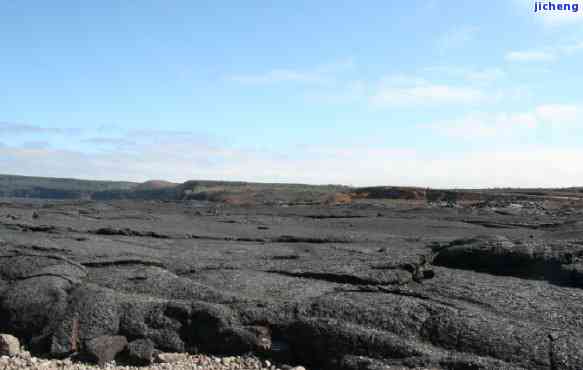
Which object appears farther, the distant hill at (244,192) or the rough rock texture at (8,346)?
the distant hill at (244,192)

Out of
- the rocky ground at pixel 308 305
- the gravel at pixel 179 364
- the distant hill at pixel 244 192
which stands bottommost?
the gravel at pixel 179 364

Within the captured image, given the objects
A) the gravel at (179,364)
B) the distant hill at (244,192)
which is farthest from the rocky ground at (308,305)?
the distant hill at (244,192)

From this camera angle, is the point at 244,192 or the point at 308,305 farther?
the point at 244,192

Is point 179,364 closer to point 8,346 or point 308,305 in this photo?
point 308,305

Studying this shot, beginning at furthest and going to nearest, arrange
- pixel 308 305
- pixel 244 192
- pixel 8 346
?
pixel 244 192 < pixel 308 305 < pixel 8 346

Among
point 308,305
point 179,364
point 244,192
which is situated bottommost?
point 179,364

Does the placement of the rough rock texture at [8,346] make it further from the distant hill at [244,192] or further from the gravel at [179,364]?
the distant hill at [244,192]

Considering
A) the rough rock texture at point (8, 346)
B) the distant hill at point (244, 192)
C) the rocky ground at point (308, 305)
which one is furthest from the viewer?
the distant hill at point (244, 192)

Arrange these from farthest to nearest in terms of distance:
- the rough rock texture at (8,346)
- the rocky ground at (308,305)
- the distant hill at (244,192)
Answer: the distant hill at (244,192)
the rough rock texture at (8,346)
the rocky ground at (308,305)

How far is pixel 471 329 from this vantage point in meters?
5.74

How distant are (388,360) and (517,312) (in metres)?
1.75

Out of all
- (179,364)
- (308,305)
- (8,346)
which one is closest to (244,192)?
(308,305)

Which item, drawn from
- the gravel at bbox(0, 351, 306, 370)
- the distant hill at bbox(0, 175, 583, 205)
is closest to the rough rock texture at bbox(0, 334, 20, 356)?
the gravel at bbox(0, 351, 306, 370)

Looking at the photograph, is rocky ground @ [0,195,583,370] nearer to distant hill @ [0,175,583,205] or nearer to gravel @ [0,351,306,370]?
gravel @ [0,351,306,370]
